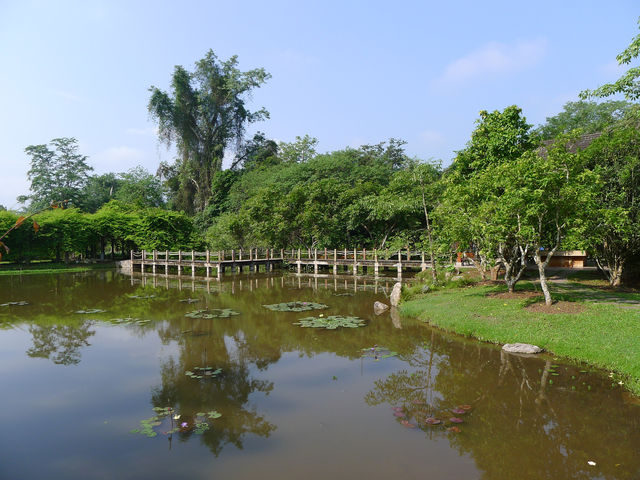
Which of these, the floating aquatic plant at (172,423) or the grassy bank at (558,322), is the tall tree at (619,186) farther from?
the floating aquatic plant at (172,423)

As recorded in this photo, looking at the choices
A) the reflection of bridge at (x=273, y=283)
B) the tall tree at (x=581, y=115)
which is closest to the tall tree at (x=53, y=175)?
the reflection of bridge at (x=273, y=283)

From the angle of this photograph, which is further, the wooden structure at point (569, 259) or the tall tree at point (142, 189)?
the tall tree at point (142, 189)

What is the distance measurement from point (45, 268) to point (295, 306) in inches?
1047

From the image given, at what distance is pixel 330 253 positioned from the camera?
99.2 ft

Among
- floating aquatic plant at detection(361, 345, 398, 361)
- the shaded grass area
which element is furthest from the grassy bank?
the shaded grass area

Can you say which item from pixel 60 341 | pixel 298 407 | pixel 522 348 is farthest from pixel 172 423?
pixel 522 348

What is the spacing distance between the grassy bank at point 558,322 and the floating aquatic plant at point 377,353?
2.48 meters

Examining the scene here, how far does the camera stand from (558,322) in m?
10.3

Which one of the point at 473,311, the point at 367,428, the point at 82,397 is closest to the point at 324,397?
the point at 367,428

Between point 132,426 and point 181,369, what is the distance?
8.32 feet

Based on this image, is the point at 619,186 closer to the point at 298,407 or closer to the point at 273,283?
the point at 298,407

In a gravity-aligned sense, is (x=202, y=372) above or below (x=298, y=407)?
above

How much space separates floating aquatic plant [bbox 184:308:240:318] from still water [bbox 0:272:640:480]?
1.55 m

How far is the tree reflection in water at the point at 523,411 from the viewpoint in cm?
527
